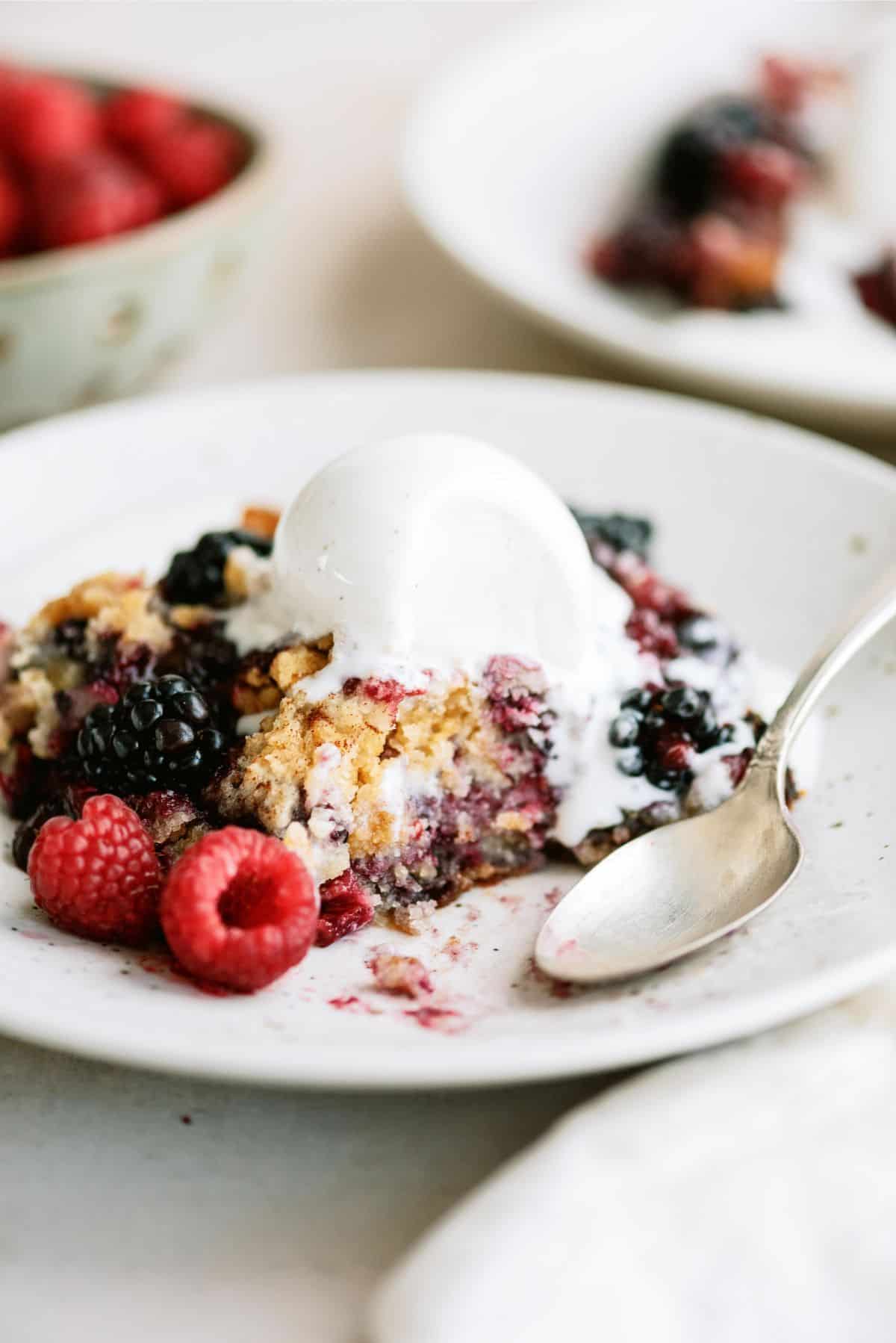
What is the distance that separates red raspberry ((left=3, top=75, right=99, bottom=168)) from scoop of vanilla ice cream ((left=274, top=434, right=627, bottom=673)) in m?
1.79

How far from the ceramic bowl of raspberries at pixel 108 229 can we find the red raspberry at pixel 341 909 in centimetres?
152

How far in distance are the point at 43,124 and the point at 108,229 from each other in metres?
0.42

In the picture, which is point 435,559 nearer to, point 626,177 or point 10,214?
point 10,214

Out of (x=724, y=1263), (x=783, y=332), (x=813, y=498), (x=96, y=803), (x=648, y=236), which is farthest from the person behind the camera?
(x=648, y=236)

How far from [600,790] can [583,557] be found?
0.33 m

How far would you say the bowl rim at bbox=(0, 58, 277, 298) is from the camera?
9.35 ft

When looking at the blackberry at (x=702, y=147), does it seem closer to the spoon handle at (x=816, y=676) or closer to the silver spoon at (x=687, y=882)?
the spoon handle at (x=816, y=676)

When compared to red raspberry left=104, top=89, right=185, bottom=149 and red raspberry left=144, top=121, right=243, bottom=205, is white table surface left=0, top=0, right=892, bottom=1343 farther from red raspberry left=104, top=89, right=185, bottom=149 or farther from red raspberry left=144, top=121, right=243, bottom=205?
red raspberry left=104, top=89, right=185, bottom=149

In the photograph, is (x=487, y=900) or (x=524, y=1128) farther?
(x=487, y=900)

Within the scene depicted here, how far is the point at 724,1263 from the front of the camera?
1.44m

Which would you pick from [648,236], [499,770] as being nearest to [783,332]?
[648,236]

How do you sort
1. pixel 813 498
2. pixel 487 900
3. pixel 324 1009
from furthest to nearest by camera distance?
pixel 813 498 < pixel 487 900 < pixel 324 1009

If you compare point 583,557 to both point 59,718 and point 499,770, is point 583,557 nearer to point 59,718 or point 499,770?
point 499,770

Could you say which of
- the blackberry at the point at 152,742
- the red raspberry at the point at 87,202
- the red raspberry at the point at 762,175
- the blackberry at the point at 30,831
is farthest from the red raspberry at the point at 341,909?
the red raspberry at the point at 762,175
